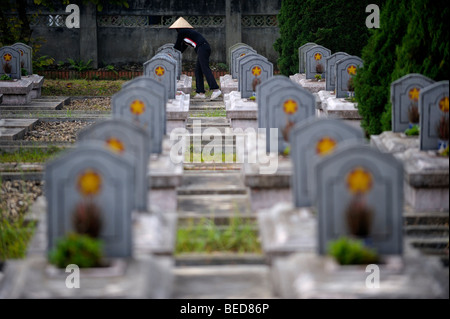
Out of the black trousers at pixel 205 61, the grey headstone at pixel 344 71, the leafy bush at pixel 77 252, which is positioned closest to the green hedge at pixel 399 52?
the grey headstone at pixel 344 71

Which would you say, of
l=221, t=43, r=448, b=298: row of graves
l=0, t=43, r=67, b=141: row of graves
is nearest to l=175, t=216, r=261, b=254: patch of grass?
l=221, t=43, r=448, b=298: row of graves

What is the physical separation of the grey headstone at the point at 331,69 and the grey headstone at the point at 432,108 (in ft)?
21.0

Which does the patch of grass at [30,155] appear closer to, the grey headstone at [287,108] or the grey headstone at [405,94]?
the grey headstone at [287,108]

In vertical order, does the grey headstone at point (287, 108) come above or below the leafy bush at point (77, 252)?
above

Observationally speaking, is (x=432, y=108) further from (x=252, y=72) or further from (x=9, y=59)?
(x=9, y=59)

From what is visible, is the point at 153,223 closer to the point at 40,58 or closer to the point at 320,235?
the point at 320,235

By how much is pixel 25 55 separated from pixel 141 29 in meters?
5.72

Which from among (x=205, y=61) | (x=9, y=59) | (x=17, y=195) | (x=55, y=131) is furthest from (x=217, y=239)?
(x=9, y=59)

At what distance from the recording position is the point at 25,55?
1838 centimetres

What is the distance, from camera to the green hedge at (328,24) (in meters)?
17.6

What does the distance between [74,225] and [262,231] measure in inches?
58.9
